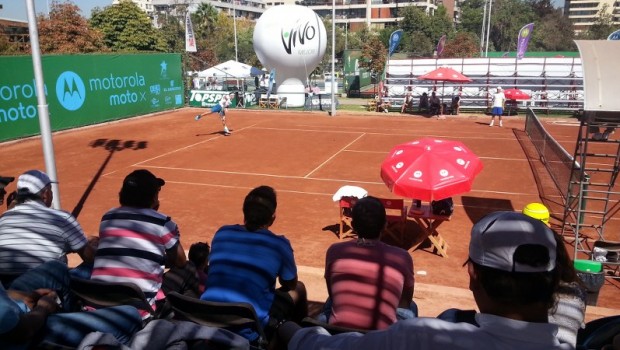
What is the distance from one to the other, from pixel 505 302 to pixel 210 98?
30154 millimetres

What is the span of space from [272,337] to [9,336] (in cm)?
171

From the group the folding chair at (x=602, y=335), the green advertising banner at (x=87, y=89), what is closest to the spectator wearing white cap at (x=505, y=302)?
the folding chair at (x=602, y=335)

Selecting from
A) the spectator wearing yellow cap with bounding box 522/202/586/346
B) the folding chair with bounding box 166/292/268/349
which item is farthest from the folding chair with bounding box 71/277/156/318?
the spectator wearing yellow cap with bounding box 522/202/586/346

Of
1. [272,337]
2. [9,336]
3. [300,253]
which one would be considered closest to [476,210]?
[300,253]

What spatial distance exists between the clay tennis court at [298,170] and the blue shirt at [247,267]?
7.73 feet

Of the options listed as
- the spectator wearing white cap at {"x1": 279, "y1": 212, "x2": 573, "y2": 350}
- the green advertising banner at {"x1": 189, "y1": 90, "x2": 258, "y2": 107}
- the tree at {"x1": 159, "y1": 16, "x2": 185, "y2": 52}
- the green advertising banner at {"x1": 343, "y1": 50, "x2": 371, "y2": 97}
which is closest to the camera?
the spectator wearing white cap at {"x1": 279, "y1": 212, "x2": 573, "y2": 350}

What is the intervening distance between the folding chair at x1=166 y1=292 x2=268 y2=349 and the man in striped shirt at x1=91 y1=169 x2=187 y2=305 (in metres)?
0.74

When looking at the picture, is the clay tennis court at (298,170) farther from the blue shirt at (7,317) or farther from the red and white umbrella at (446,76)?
the blue shirt at (7,317)

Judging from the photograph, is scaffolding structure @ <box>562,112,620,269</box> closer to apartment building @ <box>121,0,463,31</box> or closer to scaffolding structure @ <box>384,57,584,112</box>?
scaffolding structure @ <box>384,57,584,112</box>

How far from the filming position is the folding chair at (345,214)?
8.73 metres

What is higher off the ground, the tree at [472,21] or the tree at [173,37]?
the tree at [472,21]

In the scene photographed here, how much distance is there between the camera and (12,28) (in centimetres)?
4022

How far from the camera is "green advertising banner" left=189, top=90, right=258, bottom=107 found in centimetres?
3075

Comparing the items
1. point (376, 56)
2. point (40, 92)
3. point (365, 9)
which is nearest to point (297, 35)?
point (376, 56)
